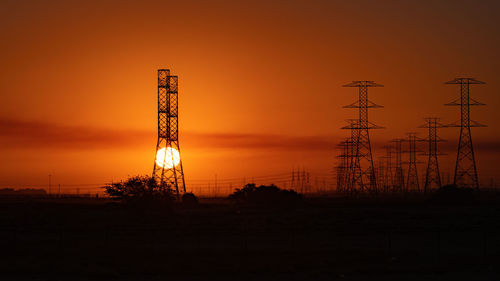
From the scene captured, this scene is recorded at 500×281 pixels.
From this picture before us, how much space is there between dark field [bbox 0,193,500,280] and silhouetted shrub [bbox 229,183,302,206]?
3500 cm

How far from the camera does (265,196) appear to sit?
133 m

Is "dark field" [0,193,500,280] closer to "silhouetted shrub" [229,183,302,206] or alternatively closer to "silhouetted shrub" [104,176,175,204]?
"silhouetted shrub" [104,176,175,204]

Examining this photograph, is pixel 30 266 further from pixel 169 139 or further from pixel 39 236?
pixel 169 139

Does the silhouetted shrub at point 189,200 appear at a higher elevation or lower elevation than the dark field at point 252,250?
higher

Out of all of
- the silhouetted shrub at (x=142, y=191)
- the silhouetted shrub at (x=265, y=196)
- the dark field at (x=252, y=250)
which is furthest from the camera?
the silhouetted shrub at (x=265, y=196)

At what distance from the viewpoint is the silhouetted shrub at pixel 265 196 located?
130625 mm

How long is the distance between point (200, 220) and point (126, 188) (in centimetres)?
2475

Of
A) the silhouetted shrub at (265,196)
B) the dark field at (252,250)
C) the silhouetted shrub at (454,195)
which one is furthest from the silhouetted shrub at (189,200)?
the silhouetted shrub at (454,195)

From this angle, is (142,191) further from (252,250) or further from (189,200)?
(252,250)

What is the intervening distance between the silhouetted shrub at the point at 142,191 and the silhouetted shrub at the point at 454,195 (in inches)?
2347

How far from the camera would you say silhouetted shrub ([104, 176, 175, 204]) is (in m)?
104

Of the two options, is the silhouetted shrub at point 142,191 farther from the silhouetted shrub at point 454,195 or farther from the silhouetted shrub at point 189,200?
the silhouetted shrub at point 454,195

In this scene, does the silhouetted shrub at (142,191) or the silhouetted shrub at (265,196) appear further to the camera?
the silhouetted shrub at (265,196)

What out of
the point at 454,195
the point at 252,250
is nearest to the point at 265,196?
the point at 454,195
